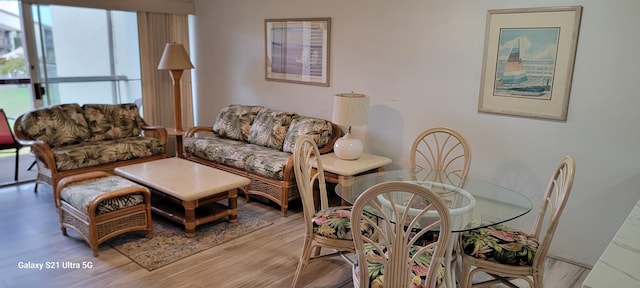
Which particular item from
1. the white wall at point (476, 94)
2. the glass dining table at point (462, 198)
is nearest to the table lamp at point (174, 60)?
the white wall at point (476, 94)

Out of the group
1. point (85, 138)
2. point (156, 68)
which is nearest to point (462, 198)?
point (85, 138)

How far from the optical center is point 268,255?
305 centimetres

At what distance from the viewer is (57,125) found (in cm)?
425

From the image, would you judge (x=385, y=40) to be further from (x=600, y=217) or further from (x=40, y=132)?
(x=40, y=132)

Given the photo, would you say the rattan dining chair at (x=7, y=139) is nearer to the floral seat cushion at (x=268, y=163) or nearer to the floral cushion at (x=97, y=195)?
the floral cushion at (x=97, y=195)

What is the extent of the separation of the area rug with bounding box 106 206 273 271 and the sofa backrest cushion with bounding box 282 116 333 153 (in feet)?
2.86

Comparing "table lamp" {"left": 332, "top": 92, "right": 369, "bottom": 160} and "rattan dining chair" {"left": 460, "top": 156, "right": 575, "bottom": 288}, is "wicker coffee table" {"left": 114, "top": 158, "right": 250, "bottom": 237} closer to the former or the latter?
"table lamp" {"left": 332, "top": 92, "right": 369, "bottom": 160}

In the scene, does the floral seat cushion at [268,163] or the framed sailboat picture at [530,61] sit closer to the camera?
the framed sailboat picture at [530,61]

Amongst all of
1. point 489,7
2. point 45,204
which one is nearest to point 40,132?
point 45,204

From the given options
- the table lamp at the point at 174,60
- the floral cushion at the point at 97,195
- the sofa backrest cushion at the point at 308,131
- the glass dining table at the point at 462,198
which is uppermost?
the table lamp at the point at 174,60

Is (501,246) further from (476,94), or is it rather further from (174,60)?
(174,60)

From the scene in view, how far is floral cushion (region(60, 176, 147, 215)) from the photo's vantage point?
9.68 ft

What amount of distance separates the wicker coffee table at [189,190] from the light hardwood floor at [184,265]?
1.12 ft

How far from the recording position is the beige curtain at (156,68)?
5.31 meters
